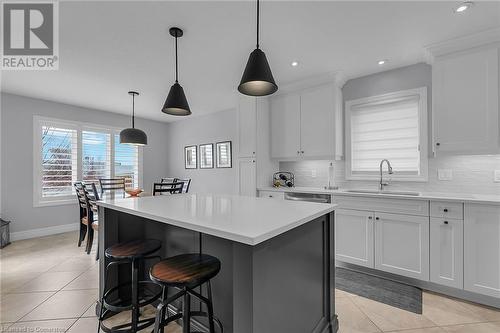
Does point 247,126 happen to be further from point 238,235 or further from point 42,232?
point 42,232

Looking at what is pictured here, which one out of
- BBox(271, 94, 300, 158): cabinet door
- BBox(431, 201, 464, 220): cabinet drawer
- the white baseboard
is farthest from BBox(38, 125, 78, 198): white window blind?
BBox(431, 201, 464, 220): cabinet drawer

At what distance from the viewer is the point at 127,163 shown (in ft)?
18.4

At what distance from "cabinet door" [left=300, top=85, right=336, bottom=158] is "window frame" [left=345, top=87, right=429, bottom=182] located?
339 millimetres

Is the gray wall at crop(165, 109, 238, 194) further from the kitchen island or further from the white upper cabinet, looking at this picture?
the kitchen island

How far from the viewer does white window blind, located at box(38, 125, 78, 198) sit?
4379 mm

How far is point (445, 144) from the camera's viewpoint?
2.52 metres

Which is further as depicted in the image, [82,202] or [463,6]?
[82,202]

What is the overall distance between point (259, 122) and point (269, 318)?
2.93 m

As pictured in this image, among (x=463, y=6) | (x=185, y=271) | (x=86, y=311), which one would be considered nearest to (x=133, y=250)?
(x=185, y=271)

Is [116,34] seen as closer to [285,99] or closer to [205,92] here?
[205,92]

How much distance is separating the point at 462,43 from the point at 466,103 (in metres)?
0.60

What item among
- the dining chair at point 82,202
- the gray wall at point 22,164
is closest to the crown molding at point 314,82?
the dining chair at point 82,202

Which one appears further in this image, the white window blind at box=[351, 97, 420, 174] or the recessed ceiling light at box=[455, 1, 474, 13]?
the white window blind at box=[351, 97, 420, 174]

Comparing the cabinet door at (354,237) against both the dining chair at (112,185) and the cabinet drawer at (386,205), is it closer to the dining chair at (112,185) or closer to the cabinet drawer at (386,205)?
the cabinet drawer at (386,205)
